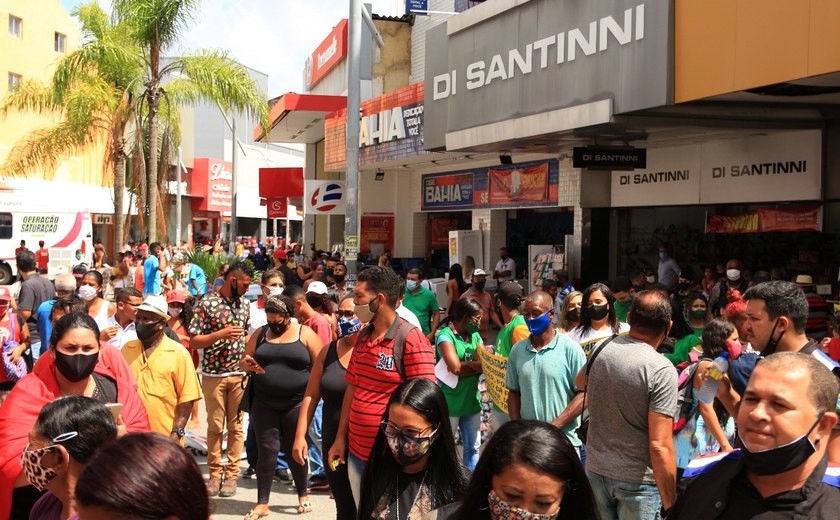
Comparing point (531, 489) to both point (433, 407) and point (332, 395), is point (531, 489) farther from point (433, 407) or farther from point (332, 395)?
point (332, 395)

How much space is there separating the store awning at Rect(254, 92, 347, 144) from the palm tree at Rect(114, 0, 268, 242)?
3.05 ft

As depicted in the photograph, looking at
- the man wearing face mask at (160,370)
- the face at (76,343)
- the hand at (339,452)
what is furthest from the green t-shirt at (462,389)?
the face at (76,343)

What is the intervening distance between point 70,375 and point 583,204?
46.4 feet

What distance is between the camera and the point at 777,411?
110 inches

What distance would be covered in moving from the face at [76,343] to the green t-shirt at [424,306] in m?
6.94

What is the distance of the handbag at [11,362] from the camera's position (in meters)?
7.59

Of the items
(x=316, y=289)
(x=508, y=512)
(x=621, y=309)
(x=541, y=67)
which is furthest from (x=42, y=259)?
(x=508, y=512)

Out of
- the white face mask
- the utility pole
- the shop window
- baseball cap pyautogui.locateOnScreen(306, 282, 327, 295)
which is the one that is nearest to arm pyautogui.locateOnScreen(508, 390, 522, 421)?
baseball cap pyautogui.locateOnScreen(306, 282, 327, 295)

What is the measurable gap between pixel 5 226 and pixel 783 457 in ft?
107

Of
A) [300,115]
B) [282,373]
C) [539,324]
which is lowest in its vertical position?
[282,373]

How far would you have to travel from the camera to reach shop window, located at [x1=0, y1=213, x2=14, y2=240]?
3100cm

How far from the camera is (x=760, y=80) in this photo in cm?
943

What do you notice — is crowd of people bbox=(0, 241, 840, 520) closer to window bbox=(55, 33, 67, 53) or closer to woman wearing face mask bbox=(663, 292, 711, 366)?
woman wearing face mask bbox=(663, 292, 711, 366)

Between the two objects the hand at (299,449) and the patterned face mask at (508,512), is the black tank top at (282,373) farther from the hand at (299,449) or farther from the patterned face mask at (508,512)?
the patterned face mask at (508,512)
